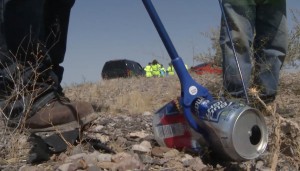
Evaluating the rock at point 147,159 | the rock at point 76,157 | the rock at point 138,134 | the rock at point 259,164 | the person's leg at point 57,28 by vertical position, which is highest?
the person's leg at point 57,28

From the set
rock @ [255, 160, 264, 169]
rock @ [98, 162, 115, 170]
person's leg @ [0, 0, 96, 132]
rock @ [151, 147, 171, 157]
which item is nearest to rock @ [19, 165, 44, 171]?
rock @ [98, 162, 115, 170]

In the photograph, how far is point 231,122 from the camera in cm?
149

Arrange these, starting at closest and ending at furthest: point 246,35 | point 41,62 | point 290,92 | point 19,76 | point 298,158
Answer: point 298,158 < point 19,76 < point 41,62 < point 246,35 < point 290,92

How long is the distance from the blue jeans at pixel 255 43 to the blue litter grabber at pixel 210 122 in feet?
3.95

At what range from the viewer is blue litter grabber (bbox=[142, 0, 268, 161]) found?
1512 mm

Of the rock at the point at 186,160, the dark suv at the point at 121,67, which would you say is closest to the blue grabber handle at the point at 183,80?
the rock at the point at 186,160

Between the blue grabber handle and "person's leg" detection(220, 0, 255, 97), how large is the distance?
1187mm

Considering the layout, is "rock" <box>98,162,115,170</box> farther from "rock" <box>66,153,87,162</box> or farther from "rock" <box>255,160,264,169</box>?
"rock" <box>255,160,264,169</box>

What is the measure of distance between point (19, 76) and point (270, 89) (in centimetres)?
193

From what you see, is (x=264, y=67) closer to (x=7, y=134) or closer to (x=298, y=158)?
(x=298, y=158)

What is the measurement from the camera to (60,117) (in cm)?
196

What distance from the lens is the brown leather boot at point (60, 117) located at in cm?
196

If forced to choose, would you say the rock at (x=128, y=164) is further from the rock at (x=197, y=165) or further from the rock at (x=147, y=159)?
the rock at (x=197, y=165)

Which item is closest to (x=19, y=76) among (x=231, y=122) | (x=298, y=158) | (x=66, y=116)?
(x=66, y=116)
